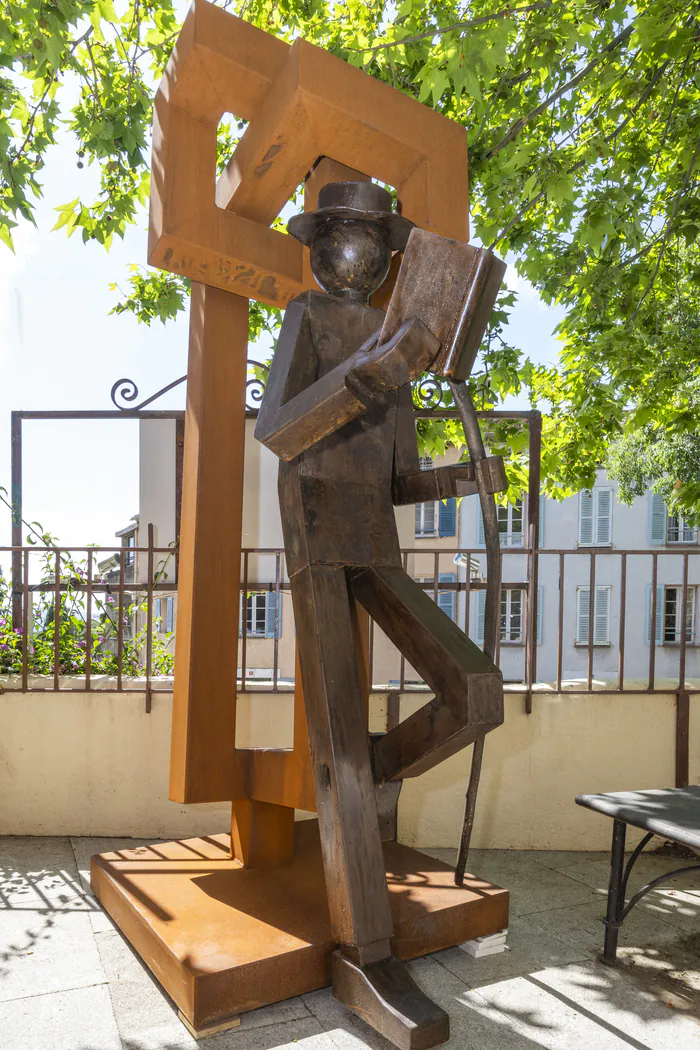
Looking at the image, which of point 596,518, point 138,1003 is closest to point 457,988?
point 138,1003

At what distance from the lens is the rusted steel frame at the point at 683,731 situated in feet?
16.9

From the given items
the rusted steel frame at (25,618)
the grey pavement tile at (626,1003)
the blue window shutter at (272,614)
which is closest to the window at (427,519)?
the blue window shutter at (272,614)

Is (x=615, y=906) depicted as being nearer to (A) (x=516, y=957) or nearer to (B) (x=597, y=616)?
(A) (x=516, y=957)

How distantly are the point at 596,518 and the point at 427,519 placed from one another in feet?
18.2

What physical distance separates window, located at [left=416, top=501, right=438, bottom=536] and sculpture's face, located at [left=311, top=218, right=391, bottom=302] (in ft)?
75.7

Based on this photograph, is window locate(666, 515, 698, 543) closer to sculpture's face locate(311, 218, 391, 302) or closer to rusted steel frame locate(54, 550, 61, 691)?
rusted steel frame locate(54, 550, 61, 691)

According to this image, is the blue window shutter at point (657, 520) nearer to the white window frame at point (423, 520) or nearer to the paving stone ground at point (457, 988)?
the white window frame at point (423, 520)

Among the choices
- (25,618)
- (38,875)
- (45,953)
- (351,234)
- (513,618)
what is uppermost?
(351,234)

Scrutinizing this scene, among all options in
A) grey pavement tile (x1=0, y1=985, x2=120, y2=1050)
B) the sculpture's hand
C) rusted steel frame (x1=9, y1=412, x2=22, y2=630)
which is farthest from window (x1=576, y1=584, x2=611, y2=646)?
the sculpture's hand

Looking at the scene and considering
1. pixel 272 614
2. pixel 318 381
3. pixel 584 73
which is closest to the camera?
pixel 318 381

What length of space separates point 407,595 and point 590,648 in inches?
105

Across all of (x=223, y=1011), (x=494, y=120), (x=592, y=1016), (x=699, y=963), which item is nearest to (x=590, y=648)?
(x=699, y=963)

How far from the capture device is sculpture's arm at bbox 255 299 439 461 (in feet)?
7.97

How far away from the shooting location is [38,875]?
167 inches
